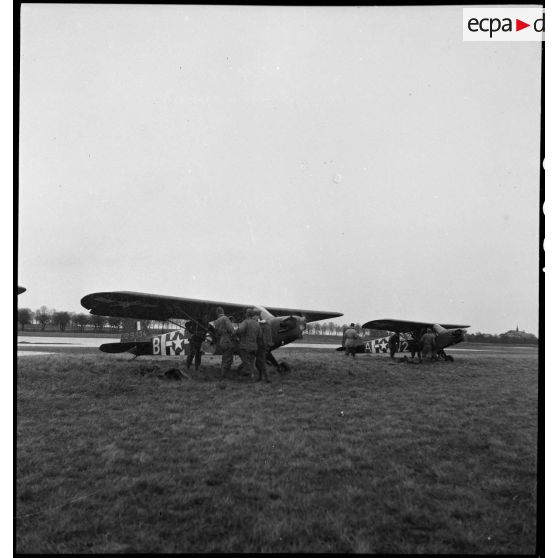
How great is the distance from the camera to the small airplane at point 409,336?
1828cm

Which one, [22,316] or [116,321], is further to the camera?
[116,321]

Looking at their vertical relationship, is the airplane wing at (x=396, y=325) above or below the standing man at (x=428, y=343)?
above

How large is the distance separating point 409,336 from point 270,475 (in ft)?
61.9

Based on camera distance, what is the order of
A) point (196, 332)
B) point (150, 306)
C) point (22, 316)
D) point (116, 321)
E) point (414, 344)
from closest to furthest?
point (22, 316)
point (150, 306)
point (196, 332)
point (414, 344)
point (116, 321)

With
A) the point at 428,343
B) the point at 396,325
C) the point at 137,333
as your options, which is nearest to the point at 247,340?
the point at 137,333

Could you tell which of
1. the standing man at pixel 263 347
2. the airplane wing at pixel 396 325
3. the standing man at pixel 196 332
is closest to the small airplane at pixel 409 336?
the airplane wing at pixel 396 325

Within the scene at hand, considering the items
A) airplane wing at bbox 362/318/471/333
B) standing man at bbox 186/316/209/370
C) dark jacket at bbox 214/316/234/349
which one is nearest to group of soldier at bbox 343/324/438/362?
airplane wing at bbox 362/318/471/333

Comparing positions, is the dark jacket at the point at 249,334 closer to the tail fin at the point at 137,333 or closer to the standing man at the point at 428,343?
the tail fin at the point at 137,333

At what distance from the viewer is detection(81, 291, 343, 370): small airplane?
995 cm

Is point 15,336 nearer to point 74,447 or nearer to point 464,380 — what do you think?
point 74,447

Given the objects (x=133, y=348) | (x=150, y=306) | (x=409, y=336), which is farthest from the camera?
(x=409, y=336)

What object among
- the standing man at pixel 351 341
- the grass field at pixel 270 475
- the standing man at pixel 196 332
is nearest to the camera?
the grass field at pixel 270 475

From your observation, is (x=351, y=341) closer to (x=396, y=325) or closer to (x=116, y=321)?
(x=396, y=325)

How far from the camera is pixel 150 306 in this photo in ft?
36.4
